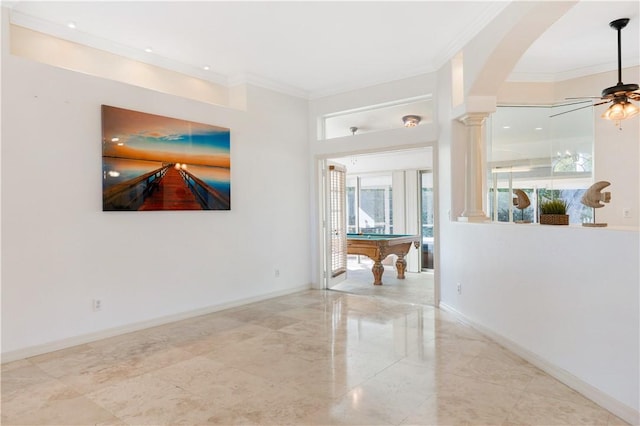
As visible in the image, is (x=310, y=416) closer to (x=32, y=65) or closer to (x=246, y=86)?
(x=32, y=65)

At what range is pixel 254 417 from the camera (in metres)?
2.47

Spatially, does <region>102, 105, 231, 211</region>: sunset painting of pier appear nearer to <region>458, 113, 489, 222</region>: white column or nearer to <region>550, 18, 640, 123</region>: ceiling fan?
<region>458, 113, 489, 222</region>: white column

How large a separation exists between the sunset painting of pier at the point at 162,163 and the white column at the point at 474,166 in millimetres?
3031

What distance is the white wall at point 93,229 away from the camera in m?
3.55

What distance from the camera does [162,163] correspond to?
15.0 ft

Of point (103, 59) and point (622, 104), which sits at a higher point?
point (103, 59)

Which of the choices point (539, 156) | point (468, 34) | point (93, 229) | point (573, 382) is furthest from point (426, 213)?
point (93, 229)

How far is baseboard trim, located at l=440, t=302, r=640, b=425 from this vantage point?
2356 millimetres

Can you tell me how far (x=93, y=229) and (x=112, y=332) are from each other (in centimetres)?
110

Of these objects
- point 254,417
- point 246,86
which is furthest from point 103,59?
point 254,417

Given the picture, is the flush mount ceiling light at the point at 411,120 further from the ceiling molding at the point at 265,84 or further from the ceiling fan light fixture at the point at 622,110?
the ceiling fan light fixture at the point at 622,110

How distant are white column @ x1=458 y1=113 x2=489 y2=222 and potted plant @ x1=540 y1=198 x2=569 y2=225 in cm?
111

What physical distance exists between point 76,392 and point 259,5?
3.54 metres

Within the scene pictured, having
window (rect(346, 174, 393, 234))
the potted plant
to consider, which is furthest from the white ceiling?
window (rect(346, 174, 393, 234))
